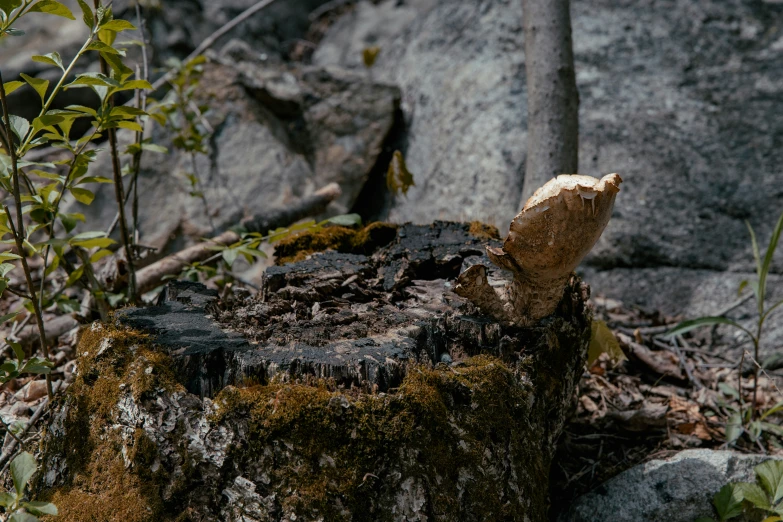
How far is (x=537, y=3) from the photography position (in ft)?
11.3

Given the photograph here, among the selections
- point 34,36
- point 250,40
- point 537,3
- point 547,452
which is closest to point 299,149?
point 250,40

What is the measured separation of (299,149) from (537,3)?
96.7 inches

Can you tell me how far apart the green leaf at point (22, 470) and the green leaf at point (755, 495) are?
2.24m

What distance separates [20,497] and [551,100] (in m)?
2.83

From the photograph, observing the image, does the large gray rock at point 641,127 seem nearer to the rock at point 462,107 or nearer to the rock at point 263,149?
the rock at point 462,107

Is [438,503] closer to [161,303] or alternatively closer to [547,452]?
[547,452]

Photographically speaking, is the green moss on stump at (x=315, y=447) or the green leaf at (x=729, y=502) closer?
the green moss on stump at (x=315, y=447)

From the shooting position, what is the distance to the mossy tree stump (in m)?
1.79

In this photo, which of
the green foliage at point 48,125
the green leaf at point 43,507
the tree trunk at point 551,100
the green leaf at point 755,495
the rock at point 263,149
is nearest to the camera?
the green leaf at point 43,507

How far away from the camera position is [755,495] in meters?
2.25

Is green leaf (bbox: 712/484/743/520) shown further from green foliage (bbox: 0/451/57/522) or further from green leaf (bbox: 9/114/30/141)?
green leaf (bbox: 9/114/30/141)

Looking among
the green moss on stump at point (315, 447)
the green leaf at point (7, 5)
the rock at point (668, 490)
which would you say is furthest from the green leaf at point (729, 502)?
the green leaf at point (7, 5)

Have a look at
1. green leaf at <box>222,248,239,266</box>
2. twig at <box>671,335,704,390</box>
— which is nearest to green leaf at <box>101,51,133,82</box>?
green leaf at <box>222,248,239,266</box>

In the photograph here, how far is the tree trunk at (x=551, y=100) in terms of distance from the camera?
3.34 m
